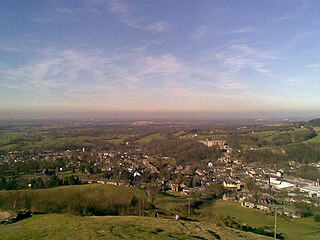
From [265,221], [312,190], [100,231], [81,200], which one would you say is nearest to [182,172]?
[312,190]

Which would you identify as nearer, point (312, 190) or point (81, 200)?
point (81, 200)

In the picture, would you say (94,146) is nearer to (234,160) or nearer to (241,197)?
(234,160)

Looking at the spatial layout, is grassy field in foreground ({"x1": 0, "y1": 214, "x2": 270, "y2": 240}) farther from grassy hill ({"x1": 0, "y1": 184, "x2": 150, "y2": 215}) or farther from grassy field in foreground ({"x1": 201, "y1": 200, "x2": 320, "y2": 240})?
grassy hill ({"x1": 0, "y1": 184, "x2": 150, "y2": 215})

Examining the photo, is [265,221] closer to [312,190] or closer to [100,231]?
[312,190]

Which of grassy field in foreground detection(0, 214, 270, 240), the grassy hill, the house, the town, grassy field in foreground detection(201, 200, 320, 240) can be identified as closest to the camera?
grassy field in foreground detection(0, 214, 270, 240)

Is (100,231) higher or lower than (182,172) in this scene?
higher

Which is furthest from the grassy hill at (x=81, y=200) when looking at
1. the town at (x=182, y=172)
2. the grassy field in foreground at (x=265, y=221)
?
the grassy field in foreground at (x=265, y=221)

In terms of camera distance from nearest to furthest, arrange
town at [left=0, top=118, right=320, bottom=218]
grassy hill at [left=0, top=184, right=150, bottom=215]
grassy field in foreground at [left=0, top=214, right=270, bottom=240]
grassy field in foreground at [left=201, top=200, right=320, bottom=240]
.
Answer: grassy field in foreground at [left=0, top=214, right=270, bottom=240], grassy field in foreground at [left=201, top=200, right=320, bottom=240], grassy hill at [left=0, top=184, right=150, bottom=215], town at [left=0, top=118, right=320, bottom=218]

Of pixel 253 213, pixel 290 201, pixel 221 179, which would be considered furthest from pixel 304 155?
pixel 253 213

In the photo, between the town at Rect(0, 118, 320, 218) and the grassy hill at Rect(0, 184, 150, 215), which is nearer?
the grassy hill at Rect(0, 184, 150, 215)

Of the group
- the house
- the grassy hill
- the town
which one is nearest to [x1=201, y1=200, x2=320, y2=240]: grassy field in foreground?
the town
